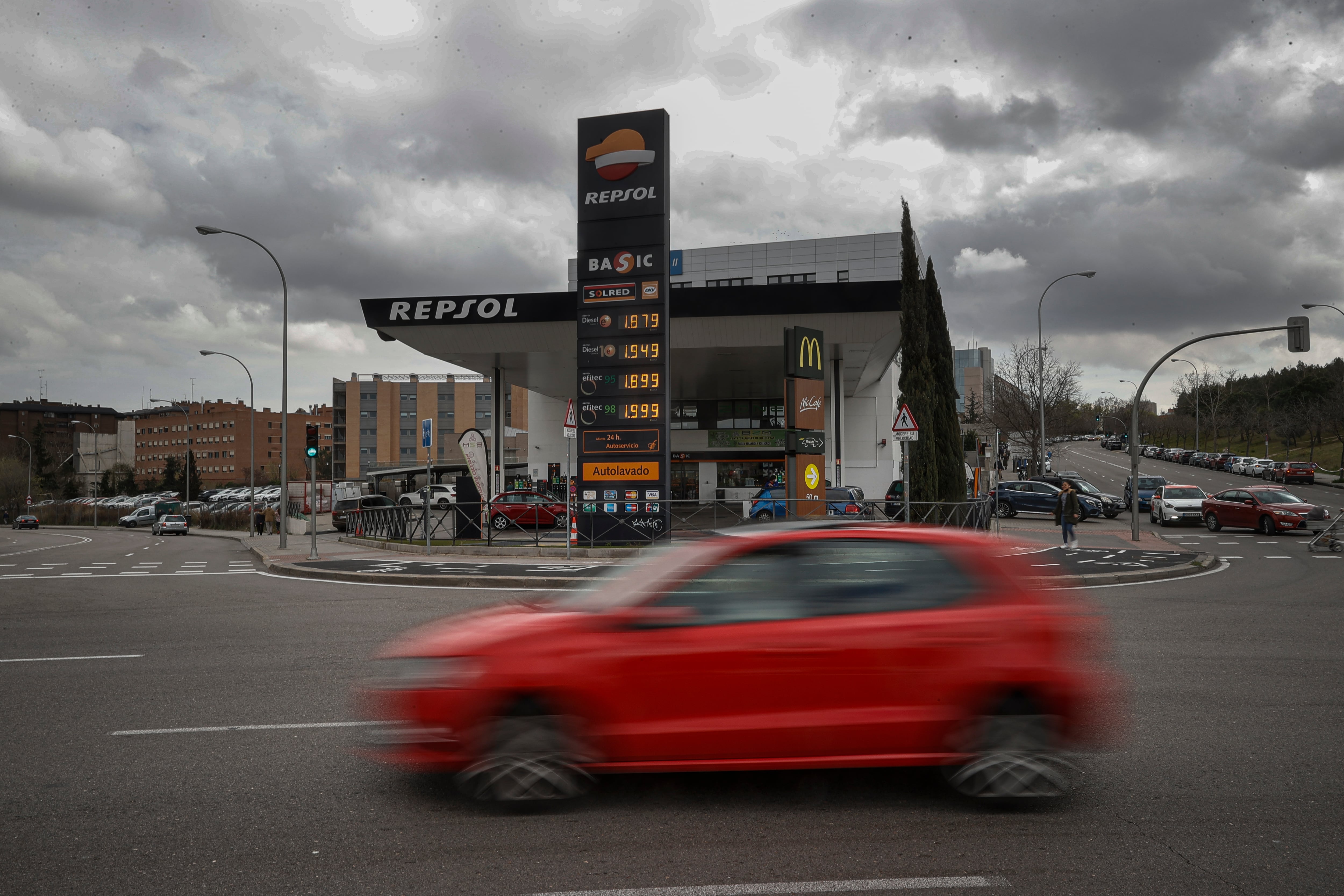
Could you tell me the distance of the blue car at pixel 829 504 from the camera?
2327 cm

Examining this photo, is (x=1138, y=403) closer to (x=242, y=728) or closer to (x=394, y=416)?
(x=242, y=728)

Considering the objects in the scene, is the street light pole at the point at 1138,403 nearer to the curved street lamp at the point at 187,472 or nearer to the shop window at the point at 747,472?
the shop window at the point at 747,472

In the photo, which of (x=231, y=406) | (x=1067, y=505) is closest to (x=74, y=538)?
(x=1067, y=505)

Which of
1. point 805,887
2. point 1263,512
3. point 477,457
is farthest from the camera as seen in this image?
point 477,457

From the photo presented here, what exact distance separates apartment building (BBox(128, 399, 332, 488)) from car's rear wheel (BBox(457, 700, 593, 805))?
141967 mm

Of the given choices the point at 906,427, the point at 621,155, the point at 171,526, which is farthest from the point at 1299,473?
the point at 171,526

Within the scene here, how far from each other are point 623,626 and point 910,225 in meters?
26.2

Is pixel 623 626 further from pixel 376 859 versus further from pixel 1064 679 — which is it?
pixel 1064 679

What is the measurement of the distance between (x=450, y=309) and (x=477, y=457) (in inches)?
235

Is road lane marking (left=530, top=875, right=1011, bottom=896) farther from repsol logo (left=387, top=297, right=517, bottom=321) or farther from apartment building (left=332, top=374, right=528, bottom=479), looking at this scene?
apartment building (left=332, top=374, right=528, bottom=479)

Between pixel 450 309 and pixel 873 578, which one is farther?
pixel 450 309

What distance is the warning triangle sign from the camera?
17734 mm

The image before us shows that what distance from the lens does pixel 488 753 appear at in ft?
14.7

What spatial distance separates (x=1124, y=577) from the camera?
15977 mm
